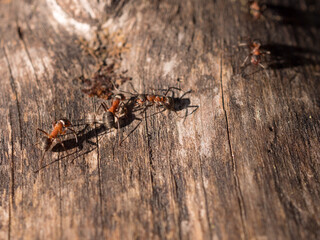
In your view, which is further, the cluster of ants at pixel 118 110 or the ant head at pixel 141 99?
the ant head at pixel 141 99

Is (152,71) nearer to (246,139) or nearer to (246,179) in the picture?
(246,139)

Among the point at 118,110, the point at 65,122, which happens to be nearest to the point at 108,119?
the point at 118,110

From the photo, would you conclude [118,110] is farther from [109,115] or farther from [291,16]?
[291,16]

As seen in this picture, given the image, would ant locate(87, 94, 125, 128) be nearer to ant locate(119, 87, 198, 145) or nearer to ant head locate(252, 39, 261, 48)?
ant locate(119, 87, 198, 145)

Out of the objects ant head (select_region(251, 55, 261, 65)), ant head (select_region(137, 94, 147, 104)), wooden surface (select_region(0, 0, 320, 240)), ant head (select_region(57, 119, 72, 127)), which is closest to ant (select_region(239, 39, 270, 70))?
ant head (select_region(251, 55, 261, 65))

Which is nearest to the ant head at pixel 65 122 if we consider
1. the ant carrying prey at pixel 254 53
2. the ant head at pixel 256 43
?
the ant carrying prey at pixel 254 53

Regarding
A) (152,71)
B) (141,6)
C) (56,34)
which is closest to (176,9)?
(141,6)

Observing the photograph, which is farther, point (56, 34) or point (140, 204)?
point (56, 34)

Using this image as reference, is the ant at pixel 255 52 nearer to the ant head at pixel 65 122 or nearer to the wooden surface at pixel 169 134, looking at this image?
the wooden surface at pixel 169 134
